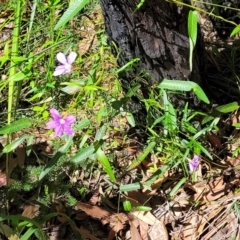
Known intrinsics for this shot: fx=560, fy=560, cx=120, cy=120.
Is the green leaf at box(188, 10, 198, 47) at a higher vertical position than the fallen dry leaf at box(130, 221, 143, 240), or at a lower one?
higher

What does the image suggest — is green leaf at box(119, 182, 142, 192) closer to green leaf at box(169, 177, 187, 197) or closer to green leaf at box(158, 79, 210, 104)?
green leaf at box(169, 177, 187, 197)

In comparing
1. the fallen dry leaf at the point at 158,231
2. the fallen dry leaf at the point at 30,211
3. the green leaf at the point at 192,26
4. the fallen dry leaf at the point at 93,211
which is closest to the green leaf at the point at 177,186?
the fallen dry leaf at the point at 158,231

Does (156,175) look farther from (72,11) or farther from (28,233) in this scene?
(72,11)

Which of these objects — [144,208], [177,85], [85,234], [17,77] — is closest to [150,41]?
[177,85]

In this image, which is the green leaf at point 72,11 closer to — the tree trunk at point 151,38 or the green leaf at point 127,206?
the tree trunk at point 151,38

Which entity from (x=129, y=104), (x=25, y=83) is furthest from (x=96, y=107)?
(x=25, y=83)

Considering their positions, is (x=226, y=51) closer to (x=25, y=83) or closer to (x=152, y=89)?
(x=152, y=89)

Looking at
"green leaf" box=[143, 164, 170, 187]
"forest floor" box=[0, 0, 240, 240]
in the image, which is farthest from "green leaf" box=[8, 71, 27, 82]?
"green leaf" box=[143, 164, 170, 187]
